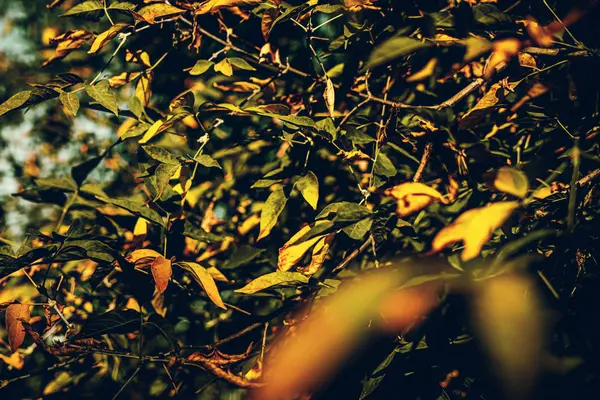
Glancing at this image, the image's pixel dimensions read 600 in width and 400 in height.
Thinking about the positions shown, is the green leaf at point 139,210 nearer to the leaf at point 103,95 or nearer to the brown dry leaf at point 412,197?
the leaf at point 103,95

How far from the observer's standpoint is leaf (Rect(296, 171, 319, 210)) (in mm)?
843

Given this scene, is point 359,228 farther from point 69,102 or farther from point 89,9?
point 89,9

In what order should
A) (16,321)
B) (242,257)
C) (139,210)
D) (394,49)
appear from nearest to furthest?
(394,49), (16,321), (139,210), (242,257)

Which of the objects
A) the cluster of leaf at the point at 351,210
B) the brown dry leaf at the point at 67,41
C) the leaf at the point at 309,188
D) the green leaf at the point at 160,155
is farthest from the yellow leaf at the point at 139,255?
Answer: the brown dry leaf at the point at 67,41

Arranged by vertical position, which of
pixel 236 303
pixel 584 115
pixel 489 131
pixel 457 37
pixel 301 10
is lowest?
pixel 236 303

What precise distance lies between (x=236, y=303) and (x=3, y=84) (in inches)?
94.3

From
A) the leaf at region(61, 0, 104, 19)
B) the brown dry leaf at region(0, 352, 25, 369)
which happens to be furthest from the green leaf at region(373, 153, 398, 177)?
the brown dry leaf at region(0, 352, 25, 369)

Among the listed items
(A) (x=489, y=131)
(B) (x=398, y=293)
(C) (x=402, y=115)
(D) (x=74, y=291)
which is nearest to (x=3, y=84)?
(D) (x=74, y=291)

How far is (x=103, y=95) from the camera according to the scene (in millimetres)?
820

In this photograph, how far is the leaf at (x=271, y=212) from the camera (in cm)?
88

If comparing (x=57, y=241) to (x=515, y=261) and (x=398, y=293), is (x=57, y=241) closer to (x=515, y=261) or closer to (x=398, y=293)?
(x=398, y=293)

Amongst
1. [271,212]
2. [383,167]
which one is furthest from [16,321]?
[383,167]

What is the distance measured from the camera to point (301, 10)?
787mm

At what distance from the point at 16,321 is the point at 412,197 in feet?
2.40
